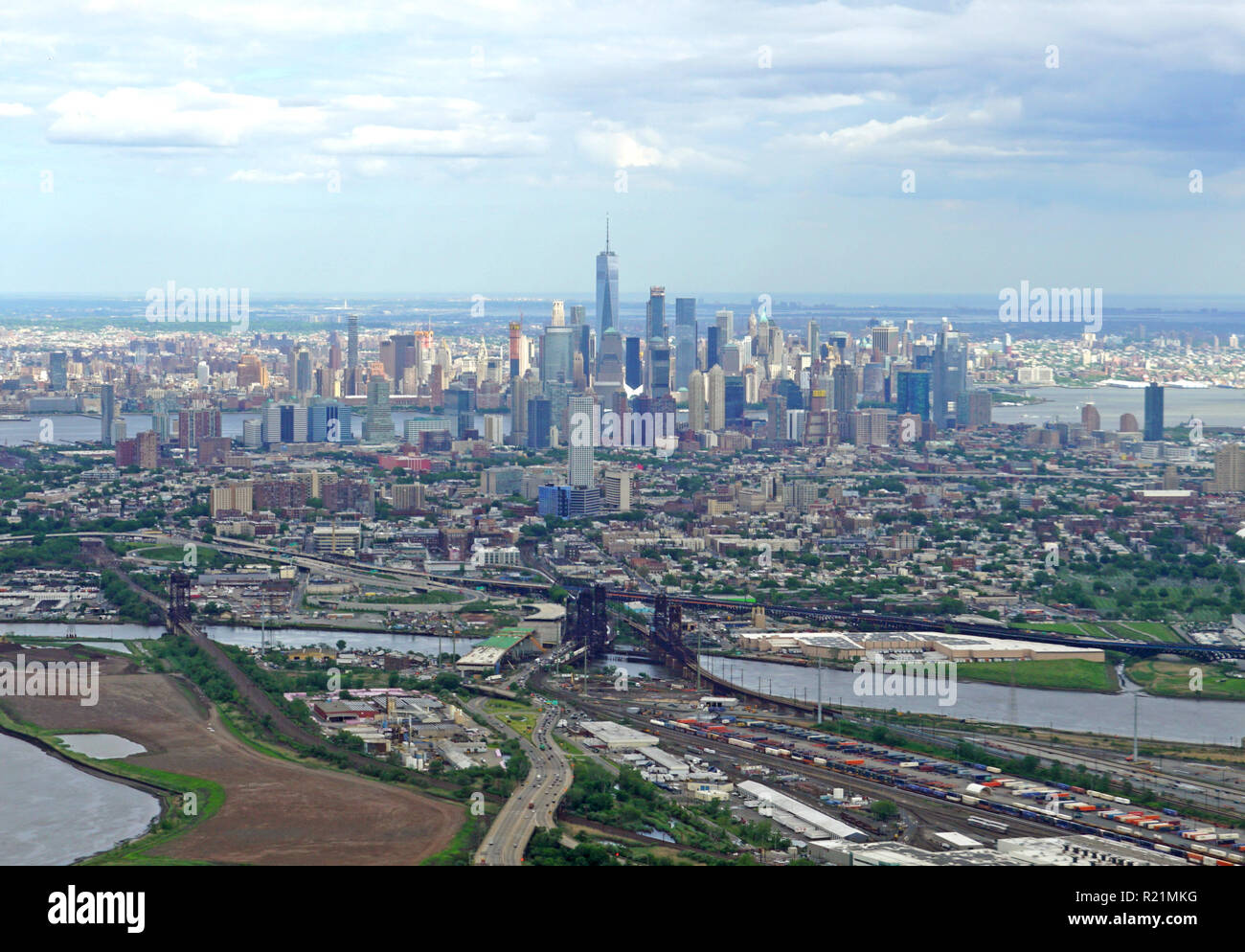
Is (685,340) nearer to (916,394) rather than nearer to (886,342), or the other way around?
(886,342)

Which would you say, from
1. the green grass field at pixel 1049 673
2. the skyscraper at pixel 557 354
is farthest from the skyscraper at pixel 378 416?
the green grass field at pixel 1049 673

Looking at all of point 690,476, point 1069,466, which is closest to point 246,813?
point 690,476

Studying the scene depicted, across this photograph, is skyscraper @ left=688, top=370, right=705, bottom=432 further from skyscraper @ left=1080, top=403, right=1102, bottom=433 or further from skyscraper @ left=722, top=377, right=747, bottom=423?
skyscraper @ left=1080, top=403, right=1102, bottom=433

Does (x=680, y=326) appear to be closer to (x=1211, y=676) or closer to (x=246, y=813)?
(x=1211, y=676)

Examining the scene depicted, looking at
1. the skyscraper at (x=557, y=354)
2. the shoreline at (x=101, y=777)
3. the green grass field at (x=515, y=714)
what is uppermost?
the skyscraper at (x=557, y=354)

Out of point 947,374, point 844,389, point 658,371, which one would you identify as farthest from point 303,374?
point 947,374

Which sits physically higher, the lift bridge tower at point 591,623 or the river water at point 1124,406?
the river water at point 1124,406

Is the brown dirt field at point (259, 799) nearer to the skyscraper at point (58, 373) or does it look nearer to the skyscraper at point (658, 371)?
the skyscraper at point (658, 371)
